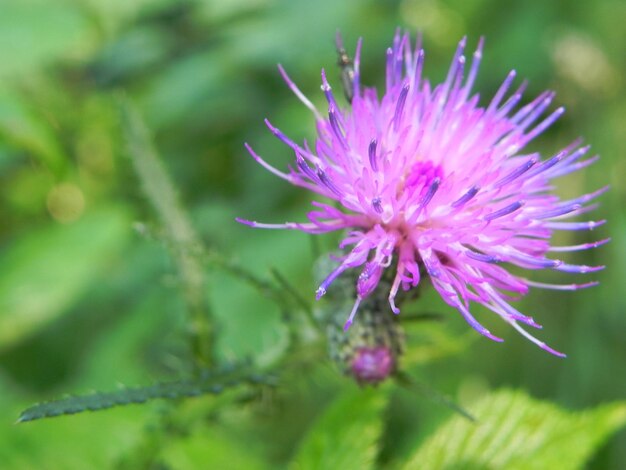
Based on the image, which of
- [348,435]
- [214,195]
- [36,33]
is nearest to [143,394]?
[348,435]

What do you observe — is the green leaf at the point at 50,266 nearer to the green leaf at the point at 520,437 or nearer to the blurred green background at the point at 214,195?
the blurred green background at the point at 214,195

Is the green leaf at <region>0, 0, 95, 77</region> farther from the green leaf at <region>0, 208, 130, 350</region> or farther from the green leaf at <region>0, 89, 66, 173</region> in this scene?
the green leaf at <region>0, 208, 130, 350</region>

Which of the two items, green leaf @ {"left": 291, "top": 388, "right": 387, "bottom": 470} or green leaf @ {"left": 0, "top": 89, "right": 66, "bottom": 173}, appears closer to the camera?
green leaf @ {"left": 291, "top": 388, "right": 387, "bottom": 470}

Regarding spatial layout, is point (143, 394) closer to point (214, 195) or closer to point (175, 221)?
point (175, 221)

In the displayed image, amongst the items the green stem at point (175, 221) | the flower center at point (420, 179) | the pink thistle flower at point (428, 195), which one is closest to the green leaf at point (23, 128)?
the green stem at point (175, 221)

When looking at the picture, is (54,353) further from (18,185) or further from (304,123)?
(304,123)

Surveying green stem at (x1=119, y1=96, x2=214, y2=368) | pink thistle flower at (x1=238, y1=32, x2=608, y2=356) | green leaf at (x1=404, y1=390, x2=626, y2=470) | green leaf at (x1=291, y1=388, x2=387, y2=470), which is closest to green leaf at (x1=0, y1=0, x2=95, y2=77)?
green stem at (x1=119, y1=96, x2=214, y2=368)
